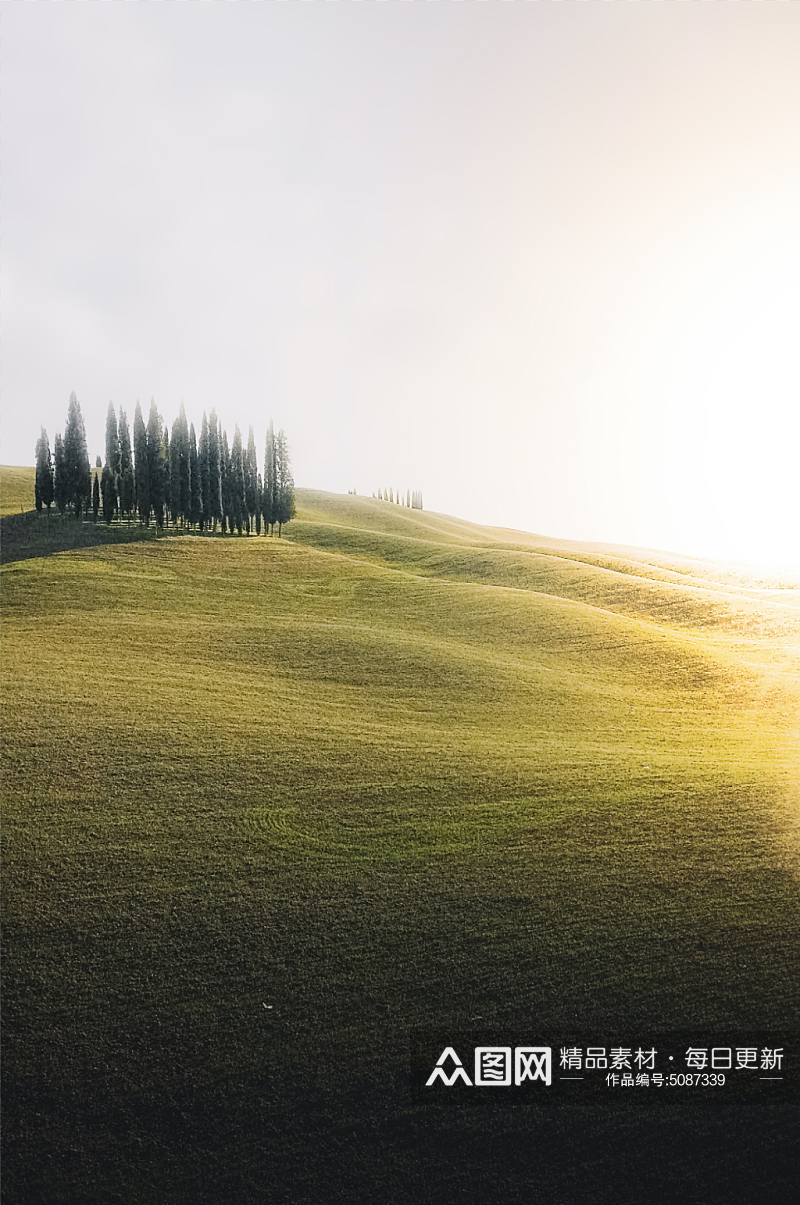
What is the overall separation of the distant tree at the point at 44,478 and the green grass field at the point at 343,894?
133 feet

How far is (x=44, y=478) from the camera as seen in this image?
68375 mm

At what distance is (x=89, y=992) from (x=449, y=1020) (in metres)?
7.96

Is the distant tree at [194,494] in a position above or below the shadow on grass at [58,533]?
above

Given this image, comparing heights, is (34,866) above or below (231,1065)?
above

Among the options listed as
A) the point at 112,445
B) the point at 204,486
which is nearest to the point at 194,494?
the point at 204,486

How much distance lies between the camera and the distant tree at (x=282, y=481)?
76812 mm

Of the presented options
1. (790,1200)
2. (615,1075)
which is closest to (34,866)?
(615,1075)

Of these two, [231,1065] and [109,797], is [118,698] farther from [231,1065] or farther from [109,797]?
[231,1065]

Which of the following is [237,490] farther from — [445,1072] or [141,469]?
[445,1072]

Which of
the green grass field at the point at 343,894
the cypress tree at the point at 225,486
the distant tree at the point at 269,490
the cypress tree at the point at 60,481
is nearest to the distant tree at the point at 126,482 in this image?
the cypress tree at the point at 60,481

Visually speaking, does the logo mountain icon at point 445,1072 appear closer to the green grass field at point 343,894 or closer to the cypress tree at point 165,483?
the green grass field at point 343,894

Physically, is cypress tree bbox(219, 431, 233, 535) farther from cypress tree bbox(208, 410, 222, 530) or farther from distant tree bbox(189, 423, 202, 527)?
distant tree bbox(189, 423, 202, 527)

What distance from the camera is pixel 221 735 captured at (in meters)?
24.4

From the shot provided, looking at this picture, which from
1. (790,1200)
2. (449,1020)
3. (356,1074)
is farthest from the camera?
(449,1020)
